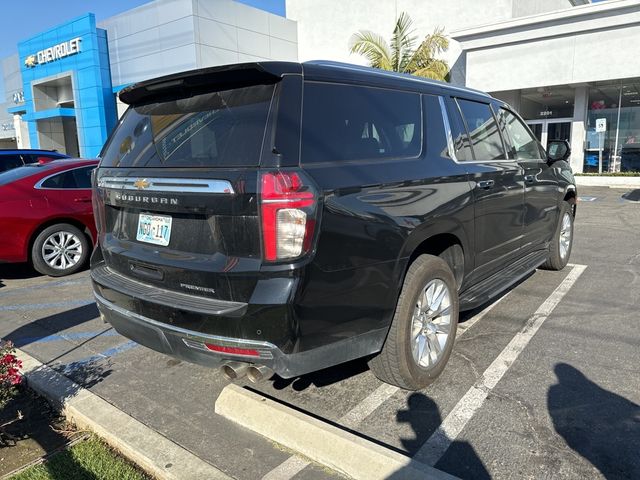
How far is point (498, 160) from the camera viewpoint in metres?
4.22

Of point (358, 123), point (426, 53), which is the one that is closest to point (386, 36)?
point (426, 53)

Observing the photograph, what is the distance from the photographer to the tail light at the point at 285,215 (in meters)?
2.31

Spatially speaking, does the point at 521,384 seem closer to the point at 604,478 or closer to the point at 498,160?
the point at 604,478

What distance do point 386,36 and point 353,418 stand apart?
2182cm

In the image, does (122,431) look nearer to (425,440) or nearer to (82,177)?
(425,440)

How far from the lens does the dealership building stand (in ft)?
54.6

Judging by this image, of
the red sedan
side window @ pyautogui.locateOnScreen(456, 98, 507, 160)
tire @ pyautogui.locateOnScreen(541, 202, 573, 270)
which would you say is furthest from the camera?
the red sedan

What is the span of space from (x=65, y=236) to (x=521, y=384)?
6.09 metres

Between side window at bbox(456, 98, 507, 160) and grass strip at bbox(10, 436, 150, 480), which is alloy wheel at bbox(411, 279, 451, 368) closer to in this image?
side window at bbox(456, 98, 507, 160)

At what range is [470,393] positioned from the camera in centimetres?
325

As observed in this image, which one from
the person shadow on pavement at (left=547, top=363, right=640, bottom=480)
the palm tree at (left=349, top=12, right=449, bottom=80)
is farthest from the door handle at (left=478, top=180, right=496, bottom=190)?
the palm tree at (left=349, top=12, right=449, bottom=80)

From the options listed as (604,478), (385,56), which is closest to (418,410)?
(604,478)

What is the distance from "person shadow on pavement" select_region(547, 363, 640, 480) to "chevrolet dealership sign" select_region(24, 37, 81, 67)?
103ft

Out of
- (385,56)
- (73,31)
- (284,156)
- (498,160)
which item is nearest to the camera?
(284,156)
